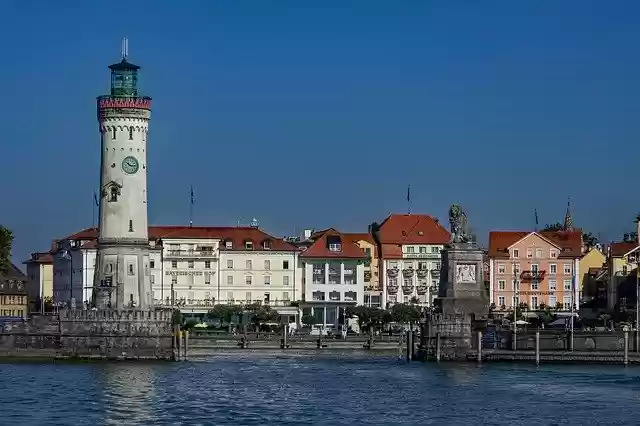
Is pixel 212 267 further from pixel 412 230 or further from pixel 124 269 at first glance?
pixel 124 269

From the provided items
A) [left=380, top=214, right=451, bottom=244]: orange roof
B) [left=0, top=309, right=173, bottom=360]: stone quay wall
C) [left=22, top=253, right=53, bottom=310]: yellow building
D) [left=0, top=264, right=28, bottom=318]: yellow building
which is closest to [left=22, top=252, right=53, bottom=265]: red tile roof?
[left=22, top=253, right=53, bottom=310]: yellow building

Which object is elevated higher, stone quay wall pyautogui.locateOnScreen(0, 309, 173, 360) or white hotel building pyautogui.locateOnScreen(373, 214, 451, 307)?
white hotel building pyautogui.locateOnScreen(373, 214, 451, 307)

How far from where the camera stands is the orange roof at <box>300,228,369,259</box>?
556 ft

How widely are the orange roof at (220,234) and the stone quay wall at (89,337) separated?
58.3 m

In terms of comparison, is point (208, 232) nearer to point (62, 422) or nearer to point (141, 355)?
point (141, 355)

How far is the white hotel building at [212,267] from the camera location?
542ft

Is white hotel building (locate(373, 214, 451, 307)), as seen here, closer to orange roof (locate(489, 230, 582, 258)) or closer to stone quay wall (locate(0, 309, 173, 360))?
orange roof (locate(489, 230, 582, 258))

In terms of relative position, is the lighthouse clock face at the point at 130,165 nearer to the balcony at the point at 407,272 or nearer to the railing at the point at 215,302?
the railing at the point at 215,302

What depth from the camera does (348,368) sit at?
345 feet

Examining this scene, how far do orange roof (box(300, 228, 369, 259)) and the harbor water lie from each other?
59.3 m

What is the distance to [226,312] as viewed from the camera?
519ft

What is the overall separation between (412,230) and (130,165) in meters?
58.8

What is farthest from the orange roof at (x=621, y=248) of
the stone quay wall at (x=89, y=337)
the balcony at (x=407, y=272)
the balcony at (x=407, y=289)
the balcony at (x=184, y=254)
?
the stone quay wall at (x=89, y=337)

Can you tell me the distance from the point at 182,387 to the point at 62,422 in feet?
56.3
